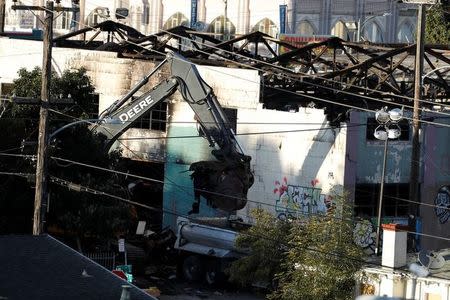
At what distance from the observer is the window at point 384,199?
4528cm

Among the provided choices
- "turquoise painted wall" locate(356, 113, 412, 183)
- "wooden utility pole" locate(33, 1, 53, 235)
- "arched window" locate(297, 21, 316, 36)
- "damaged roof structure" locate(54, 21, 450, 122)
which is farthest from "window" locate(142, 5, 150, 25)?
"wooden utility pole" locate(33, 1, 53, 235)

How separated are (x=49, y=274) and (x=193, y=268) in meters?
17.3

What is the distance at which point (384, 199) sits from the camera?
45.9 metres

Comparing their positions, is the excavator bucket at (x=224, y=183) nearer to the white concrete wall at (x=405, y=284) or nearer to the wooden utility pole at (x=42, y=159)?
the white concrete wall at (x=405, y=284)

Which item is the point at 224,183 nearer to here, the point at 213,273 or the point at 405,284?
the point at 213,273

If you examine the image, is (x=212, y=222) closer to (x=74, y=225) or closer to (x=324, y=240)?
(x=74, y=225)

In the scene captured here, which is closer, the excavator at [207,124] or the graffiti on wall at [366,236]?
the graffiti on wall at [366,236]

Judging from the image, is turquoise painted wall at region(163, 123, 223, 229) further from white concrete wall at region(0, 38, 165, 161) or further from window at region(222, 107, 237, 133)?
window at region(222, 107, 237, 133)

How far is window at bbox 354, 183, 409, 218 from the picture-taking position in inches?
1783

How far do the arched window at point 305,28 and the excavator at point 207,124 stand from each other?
71.9m

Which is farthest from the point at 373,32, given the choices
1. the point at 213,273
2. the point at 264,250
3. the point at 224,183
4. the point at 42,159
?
the point at 42,159

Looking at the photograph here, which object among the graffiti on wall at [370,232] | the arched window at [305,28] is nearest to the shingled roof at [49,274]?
the graffiti on wall at [370,232]

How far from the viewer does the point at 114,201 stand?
40.3 m

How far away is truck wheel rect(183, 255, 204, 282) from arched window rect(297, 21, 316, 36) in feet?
254
